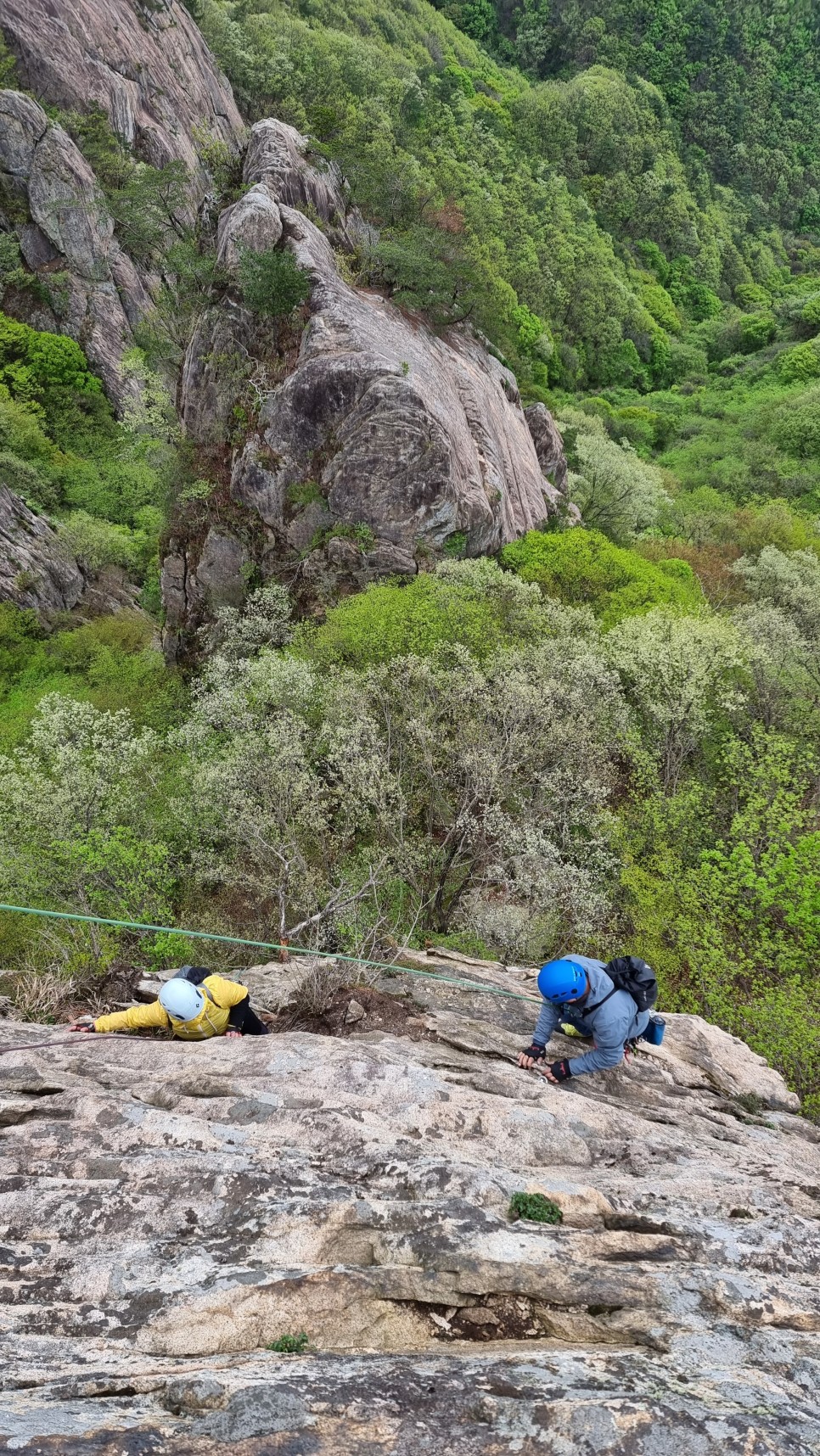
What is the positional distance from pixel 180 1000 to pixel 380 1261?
421cm

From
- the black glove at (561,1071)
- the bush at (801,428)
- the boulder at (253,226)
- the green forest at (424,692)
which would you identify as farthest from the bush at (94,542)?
the bush at (801,428)

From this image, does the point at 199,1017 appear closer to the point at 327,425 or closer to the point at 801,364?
the point at 327,425

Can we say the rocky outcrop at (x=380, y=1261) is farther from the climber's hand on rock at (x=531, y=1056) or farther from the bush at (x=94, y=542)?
the bush at (x=94, y=542)

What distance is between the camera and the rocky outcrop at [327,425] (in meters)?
31.1

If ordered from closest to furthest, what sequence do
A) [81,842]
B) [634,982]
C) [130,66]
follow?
[634,982]
[81,842]
[130,66]

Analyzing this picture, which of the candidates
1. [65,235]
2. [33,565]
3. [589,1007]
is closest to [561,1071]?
Answer: [589,1007]

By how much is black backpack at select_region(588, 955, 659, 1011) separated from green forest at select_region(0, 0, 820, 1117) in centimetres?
613

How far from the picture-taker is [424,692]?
76.6 ft

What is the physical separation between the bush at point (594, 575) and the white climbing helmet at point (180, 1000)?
1109 inches

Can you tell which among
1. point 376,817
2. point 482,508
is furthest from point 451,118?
point 376,817

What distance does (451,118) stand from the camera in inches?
3514

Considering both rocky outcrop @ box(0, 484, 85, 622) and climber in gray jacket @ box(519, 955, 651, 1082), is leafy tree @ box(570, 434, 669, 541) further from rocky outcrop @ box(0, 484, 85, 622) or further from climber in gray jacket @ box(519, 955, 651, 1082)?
climber in gray jacket @ box(519, 955, 651, 1082)

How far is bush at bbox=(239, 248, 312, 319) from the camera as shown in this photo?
31531 millimetres

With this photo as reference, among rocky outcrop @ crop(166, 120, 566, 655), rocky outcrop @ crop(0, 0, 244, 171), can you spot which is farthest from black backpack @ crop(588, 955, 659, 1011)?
rocky outcrop @ crop(0, 0, 244, 171)
